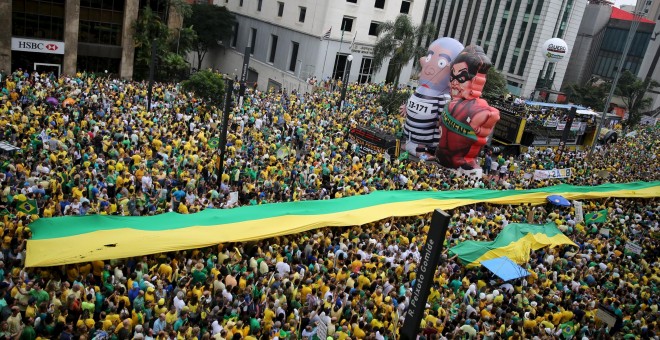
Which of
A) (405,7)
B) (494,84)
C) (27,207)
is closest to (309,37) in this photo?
(405,7)

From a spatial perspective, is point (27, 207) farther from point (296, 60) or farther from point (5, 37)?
point (296, 60)

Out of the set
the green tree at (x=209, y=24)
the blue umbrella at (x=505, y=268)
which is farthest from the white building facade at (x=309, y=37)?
the blue umbrella at (x=505, y=268)

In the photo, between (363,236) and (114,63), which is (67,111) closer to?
(363,236)

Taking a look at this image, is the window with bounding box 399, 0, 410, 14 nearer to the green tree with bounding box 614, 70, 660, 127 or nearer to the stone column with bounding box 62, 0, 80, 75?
the green tree with bounding box 614, 70, 660, 127

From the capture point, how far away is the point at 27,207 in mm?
Result: 11352

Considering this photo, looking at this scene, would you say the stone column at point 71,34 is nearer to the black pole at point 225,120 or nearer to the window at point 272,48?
the window at point 272,48

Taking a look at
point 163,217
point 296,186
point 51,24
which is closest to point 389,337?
point 163,217

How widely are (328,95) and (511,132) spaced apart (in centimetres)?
1101

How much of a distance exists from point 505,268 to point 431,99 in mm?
13294

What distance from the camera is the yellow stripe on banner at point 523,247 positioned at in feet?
46.2

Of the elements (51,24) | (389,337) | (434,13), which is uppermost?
(434,13)

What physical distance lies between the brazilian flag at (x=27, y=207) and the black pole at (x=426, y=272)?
864cm

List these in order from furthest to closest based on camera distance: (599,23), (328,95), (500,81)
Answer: (599,23), (500,81), (328,95)

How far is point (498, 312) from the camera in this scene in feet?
40.0
